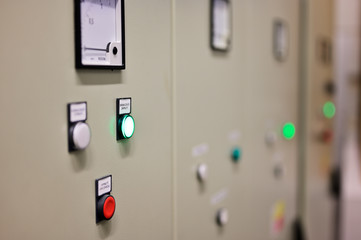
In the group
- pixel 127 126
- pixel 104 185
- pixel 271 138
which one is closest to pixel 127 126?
pixel 127 126

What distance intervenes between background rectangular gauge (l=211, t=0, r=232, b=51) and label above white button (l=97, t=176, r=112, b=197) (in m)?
0.63

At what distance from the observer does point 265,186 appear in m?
1.89

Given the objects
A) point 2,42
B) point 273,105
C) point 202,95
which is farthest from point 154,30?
point 273,105

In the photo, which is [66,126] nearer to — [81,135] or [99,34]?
[81,135]

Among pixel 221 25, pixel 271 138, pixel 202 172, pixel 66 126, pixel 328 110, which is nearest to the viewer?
pixel 66 126

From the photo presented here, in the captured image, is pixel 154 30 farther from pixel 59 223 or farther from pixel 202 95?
pixel 59 223

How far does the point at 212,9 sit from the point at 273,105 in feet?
2.59

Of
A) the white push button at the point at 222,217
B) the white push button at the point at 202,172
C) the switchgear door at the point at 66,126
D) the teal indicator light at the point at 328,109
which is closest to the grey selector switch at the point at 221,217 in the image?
the white push button at the point at 222,217

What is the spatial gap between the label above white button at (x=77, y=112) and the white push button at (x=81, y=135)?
1cm

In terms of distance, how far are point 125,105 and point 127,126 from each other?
5 centimetres

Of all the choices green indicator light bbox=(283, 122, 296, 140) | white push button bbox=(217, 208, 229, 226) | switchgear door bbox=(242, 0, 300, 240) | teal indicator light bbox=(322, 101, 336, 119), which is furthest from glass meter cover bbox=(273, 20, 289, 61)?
teal indicator light bbox=(322, 101, 336, 119)

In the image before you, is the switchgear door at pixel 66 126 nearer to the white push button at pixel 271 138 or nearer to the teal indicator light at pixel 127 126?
the teal indicator light at pixel 127 126

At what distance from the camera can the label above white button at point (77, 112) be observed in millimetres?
750

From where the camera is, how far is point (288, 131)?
219cm
